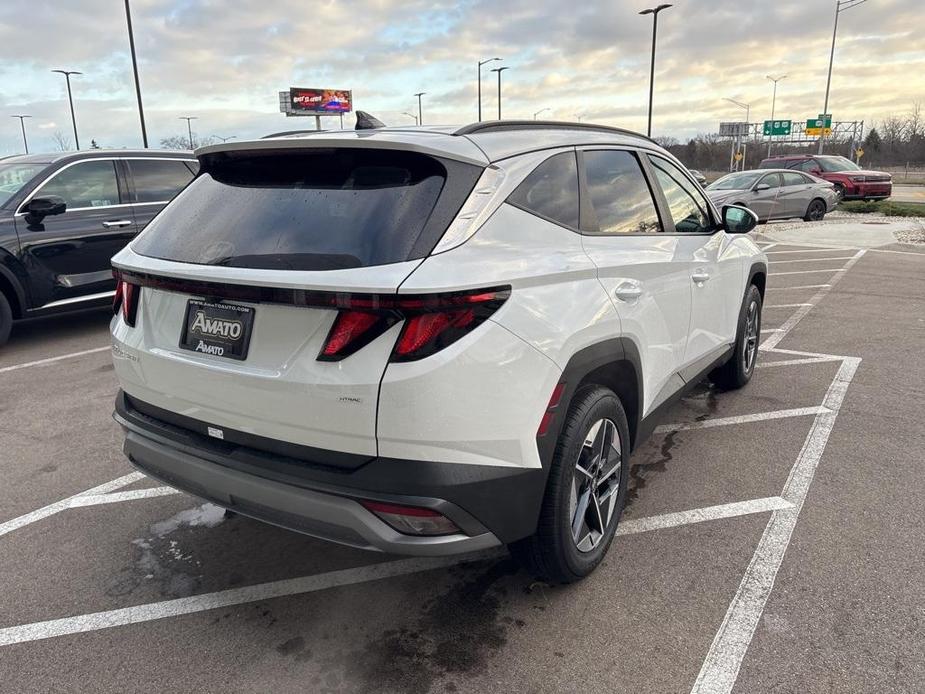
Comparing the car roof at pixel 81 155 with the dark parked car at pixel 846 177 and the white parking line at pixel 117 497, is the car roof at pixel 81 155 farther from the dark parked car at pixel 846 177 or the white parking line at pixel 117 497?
the dark parked car at pixel 846 177

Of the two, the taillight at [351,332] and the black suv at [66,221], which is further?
the black suv at [66,221]

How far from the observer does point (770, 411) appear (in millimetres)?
4797

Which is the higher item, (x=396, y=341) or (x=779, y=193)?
(x=396, y=341)

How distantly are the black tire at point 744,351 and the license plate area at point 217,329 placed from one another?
3.57 metres

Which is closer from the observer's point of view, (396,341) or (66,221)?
(396,341)

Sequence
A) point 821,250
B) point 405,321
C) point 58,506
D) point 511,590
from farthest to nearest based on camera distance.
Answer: point 821,250 → point 58,506 → point 511,590 → point 405,321

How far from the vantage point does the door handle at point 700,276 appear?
145 inches

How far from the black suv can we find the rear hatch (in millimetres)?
4848

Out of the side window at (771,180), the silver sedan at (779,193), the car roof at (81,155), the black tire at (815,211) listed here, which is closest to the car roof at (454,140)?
the car roof at (81,155)

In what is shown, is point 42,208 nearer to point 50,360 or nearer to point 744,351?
point 50,360

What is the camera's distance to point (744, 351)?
16.5 ft

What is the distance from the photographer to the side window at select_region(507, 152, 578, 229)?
2.55 m

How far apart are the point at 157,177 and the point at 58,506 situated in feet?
17.1

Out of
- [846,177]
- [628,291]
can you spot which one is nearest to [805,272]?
[628,291]
